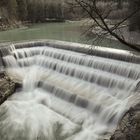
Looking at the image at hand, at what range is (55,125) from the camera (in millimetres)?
7727

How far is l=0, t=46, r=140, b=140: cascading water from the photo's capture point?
7.43m

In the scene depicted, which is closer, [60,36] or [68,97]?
[68,97]

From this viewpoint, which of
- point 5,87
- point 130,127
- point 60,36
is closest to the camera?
point 130,127

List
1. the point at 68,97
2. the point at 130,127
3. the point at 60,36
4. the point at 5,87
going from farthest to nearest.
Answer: the point at 60,36 → the point at 5,87 → the point at 68,97 → the point at 130,127

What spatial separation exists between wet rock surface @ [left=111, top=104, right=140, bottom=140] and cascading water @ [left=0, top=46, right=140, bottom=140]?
0.82 meters

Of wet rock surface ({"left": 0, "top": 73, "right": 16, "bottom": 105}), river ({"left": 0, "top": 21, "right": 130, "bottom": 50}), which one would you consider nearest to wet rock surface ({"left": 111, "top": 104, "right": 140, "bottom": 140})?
wet rock surface ({"left": 0, "top": 73, "right": 16, "bottom": 105})

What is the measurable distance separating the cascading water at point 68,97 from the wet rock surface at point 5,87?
24cm

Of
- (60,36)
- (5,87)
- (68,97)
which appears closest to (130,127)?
(68,97)

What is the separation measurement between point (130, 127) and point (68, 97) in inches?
149

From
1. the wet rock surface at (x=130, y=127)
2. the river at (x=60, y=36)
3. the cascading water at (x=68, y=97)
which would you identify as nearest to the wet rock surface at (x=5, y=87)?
the cascading water at (x=68, y=97)

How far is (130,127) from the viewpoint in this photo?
556cm

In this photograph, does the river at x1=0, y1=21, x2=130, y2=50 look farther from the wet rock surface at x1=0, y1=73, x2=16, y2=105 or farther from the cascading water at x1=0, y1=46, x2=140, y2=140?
the wet rock surface at x1=0, y1=73, x2=16, y2=105

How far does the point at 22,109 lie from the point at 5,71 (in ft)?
9.27

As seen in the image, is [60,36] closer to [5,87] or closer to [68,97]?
[5,87]
